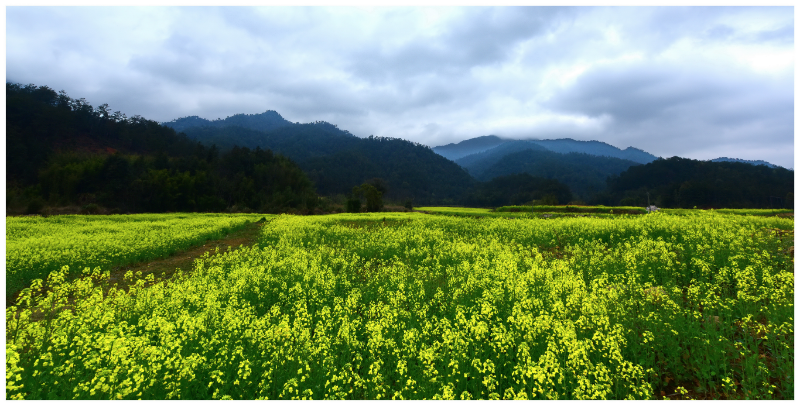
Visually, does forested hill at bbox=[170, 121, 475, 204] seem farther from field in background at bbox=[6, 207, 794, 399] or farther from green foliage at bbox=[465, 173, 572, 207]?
field in background at bbox=[6, 207, 794, 399]

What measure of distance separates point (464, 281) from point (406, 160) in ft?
404

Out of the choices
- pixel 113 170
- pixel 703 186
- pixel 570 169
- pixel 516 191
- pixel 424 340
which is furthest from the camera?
pixel 570 169

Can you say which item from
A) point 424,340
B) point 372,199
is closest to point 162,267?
point 424,340

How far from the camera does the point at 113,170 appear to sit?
49.9 m

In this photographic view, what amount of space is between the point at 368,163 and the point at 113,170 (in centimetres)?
7512

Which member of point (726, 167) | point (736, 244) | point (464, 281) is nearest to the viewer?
point (464, 281)

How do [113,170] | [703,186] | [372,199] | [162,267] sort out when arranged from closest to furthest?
[162,267], [113,170], [372,199], [703,186]

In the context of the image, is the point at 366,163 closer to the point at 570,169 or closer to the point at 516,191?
the point at 516,191

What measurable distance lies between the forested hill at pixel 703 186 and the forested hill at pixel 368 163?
47843 mm

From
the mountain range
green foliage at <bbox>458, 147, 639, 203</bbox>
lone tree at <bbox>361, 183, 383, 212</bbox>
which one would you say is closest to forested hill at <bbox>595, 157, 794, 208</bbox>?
green foliage at <bbox>458, 147, 639, 203</bbox>

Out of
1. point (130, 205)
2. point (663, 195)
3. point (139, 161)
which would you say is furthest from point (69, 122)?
point (663, 195)

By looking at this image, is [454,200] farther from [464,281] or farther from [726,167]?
[464,281]

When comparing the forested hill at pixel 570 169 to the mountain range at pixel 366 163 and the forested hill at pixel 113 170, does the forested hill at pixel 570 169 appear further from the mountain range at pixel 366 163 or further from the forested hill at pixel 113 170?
the forested hill at pixel 113 170

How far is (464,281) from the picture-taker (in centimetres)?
703
